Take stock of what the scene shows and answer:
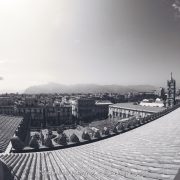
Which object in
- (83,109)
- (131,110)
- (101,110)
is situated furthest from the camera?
(101,110)

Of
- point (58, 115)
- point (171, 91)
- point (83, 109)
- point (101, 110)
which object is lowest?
point (58, 115)

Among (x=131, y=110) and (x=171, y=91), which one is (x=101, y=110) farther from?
(x=171, y=91)

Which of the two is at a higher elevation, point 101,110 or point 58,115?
point 101,110

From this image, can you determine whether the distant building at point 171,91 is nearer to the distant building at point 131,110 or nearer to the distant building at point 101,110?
the distant building at point 131,110

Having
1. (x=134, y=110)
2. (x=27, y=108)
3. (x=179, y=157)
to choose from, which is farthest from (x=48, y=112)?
(x=179, y=157)

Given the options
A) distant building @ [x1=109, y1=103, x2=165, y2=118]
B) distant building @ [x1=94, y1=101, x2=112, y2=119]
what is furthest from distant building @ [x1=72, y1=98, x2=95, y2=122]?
distant building @ [x1=109, y1=103, x2=165, y2=118]

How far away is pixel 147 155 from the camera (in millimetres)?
9047

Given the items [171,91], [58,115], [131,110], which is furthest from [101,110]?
[171,91]

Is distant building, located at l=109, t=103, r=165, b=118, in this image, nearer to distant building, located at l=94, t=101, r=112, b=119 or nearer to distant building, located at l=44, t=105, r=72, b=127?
distant building, located at l=94, t=101, r=112, b=119

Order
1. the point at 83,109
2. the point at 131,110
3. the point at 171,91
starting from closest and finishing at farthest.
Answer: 1. the point at 171,91
2. the point at 131,110
3. the point at 83,109

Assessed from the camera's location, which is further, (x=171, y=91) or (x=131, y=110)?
(x=131, y=110)

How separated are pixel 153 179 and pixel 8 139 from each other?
17.9m

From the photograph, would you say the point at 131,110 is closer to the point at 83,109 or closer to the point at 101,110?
the point at 83,109

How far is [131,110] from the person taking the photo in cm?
7075
